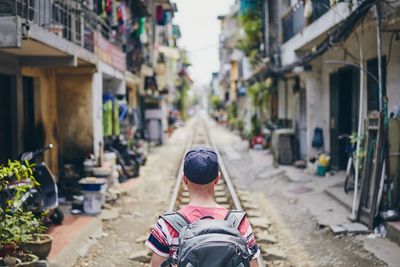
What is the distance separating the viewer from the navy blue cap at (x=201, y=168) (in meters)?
2.83

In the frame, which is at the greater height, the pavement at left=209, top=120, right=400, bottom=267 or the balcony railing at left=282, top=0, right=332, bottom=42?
the balcony railing at left=282, top=0, right=332, bottom=42

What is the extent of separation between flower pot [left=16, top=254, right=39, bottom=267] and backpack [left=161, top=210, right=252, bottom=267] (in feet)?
12.6

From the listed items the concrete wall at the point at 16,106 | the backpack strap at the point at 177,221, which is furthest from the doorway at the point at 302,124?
the backpack strap at the point at 177,221

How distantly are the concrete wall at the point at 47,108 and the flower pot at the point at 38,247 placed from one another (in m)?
5.53

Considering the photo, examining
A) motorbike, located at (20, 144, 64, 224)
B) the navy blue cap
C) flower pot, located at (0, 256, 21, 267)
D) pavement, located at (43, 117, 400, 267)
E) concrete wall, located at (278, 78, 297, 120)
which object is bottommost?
pavement, located at (43, 117, 400, 267)

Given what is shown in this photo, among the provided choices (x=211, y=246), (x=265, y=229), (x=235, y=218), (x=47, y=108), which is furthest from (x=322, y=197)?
(x=211, y=246)

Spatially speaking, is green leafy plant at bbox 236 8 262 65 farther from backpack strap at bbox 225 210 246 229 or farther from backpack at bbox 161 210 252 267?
backpack at bbox 161 210 252 267

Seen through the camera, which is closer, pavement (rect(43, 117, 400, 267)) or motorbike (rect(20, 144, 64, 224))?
pavement (rect(43, 117, 400, 267))

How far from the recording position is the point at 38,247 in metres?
6.57

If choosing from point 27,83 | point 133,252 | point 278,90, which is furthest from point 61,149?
point 278,90

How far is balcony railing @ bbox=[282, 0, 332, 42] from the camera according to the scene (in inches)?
514

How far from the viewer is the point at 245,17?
25547mm

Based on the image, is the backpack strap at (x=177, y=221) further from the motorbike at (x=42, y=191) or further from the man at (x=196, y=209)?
the motorbike at (x=42, y=191)

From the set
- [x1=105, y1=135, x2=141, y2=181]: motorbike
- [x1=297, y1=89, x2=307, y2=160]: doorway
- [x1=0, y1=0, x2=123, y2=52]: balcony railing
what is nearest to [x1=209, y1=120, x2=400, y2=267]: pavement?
[x1=297, y1=89, x2=307, y2=160]: doorway
